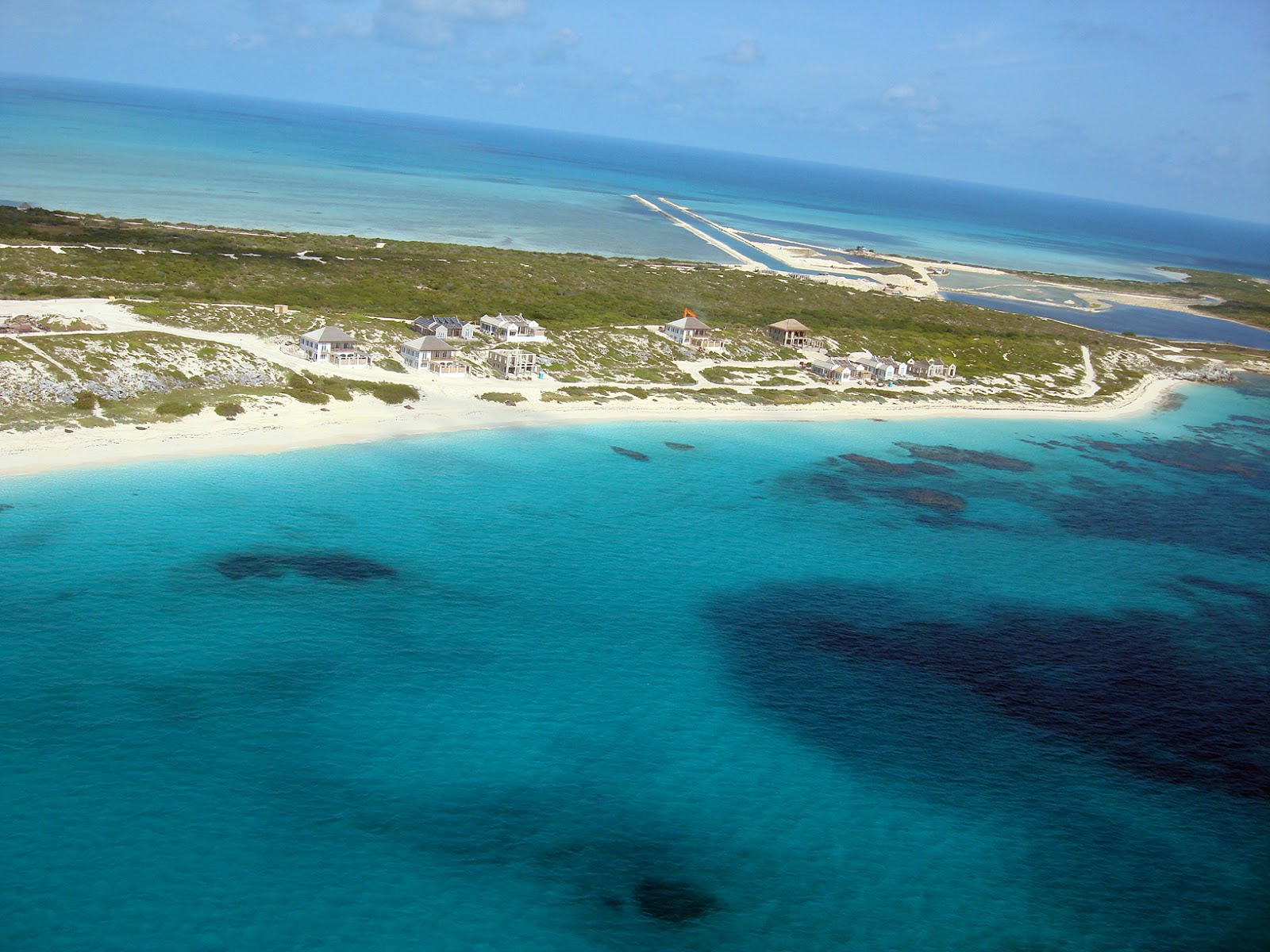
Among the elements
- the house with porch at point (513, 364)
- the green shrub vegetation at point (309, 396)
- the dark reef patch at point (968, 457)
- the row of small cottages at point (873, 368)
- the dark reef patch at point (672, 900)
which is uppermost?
the row of small cottages at point (873, 368)

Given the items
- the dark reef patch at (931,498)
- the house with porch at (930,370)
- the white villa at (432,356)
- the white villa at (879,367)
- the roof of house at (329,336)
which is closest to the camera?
the dark reef patch at (931,498)

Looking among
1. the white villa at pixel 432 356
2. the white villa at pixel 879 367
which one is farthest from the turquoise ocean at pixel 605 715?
the white villa at pixel 879 367

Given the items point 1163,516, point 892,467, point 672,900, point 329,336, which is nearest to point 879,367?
point 892,467

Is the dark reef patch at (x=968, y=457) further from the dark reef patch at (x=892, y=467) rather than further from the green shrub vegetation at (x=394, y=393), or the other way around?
the green shrub vegetation at (x=394, y=393)

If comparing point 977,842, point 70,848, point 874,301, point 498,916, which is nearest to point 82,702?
point 70,848

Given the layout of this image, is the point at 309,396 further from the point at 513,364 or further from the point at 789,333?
the point at 789,333

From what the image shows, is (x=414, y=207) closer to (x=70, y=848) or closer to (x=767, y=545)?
(x=767, y=545)
